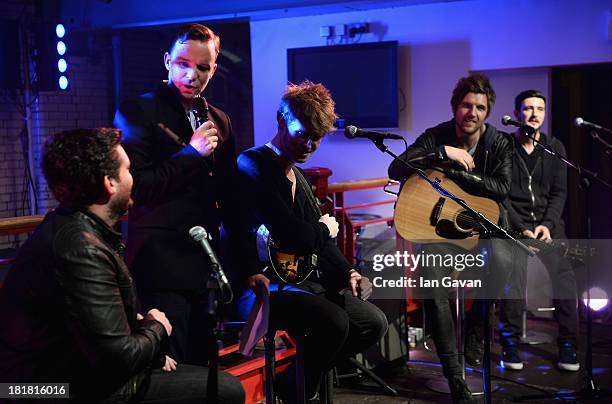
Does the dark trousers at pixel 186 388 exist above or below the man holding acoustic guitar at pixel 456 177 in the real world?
below

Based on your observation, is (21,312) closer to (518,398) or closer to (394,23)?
(518,398)

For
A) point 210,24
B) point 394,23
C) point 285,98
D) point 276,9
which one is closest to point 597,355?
point 285,98

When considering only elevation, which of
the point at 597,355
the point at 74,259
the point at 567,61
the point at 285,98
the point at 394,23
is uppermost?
the point at 394,23

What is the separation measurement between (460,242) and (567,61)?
2.76 metres

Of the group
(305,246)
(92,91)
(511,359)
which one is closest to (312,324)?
(305,246)

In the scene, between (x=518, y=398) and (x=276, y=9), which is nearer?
(x=518, y=398)

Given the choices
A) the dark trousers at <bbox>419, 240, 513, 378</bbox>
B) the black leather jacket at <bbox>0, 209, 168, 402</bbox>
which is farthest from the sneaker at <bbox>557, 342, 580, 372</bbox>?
the black leather jacket at <bbox>0, 209, 168, 402</bbox>

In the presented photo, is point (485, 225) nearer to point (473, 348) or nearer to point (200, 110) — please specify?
point (200, 110)

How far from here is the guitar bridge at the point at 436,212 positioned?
3.84 meters

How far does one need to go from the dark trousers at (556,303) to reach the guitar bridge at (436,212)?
84cm

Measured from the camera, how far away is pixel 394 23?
6.89 metres

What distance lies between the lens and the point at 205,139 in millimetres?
2598

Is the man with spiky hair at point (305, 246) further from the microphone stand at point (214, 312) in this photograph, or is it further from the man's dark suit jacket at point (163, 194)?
the microphone stand at point (214, 312)

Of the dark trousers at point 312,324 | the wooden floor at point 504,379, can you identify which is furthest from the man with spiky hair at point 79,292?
the wooden floor at point 504,379
